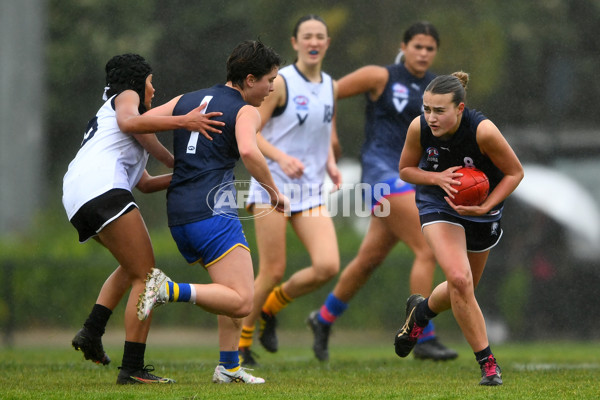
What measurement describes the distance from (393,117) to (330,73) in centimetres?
381

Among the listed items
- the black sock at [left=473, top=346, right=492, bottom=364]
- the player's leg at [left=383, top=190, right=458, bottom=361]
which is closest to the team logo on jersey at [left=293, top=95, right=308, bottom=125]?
the player's leg at [left=383, top=190, right=458, bottom=361]

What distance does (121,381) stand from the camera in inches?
221

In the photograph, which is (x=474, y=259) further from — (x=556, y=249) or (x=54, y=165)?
(x=54, y=165)

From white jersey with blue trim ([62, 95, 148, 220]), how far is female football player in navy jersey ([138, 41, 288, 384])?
312 mm

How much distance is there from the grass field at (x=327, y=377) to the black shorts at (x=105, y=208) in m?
0.91

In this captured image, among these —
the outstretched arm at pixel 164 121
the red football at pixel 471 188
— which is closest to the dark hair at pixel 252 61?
the outstretched arm at pixel 164 121

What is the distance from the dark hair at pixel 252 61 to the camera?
18.3 feet

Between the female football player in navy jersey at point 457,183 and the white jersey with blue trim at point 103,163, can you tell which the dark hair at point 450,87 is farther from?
the white jersey with blue trim at point 103,163

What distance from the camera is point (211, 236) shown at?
5.37m

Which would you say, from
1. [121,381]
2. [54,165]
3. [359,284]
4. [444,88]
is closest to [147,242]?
[121,381]

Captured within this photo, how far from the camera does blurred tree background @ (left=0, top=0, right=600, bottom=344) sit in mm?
11109

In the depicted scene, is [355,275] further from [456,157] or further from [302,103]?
[456,157]

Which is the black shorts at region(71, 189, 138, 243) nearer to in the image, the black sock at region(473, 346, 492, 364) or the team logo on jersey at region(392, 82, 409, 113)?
the black sock at region(473, 346, 492, 364)

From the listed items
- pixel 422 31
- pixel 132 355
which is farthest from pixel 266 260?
pixel 422 31
